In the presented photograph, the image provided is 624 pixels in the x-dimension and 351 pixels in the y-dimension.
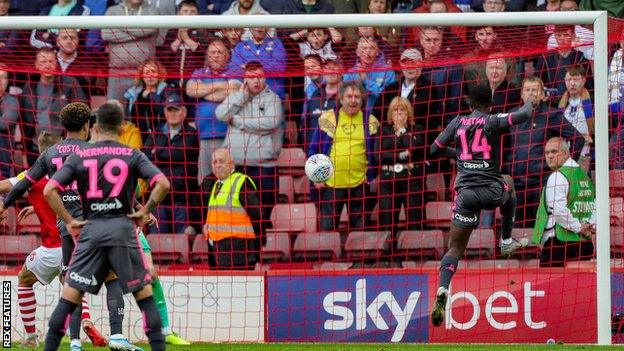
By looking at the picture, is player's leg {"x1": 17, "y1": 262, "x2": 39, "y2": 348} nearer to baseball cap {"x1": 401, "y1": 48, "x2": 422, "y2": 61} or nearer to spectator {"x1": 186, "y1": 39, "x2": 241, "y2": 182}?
spectator {"x1": 186, "y1": 39, "x2": 241, "y2": 182}

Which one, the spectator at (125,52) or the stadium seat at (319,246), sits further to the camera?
the spectator at (125,52)

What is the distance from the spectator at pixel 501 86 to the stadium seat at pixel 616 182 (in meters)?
1.31

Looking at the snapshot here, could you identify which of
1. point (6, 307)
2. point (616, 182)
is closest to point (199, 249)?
point (6, 307)

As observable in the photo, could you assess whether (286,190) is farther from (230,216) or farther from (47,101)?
(47,101)

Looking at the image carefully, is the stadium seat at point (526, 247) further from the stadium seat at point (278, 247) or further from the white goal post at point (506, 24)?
the stadium seat at point (278, 247)

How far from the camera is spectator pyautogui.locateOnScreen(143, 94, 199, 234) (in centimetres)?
1430

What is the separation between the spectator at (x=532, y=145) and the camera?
531 inches

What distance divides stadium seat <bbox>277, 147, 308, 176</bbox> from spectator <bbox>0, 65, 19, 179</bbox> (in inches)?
121

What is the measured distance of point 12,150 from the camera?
14609mm

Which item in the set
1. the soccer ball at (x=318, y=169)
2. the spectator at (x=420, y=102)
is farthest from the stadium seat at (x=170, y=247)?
the spectator at (x=420, y=102)

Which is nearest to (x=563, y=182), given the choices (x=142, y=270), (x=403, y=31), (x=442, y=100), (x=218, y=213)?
(x=442, y=100)

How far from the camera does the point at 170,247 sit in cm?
1426

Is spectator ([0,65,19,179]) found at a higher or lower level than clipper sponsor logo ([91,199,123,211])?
higher

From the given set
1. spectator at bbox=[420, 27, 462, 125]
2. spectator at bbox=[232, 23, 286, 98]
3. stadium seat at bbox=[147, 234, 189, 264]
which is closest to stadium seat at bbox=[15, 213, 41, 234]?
stadium seat at bbox=[147, 234, 189, 264]
